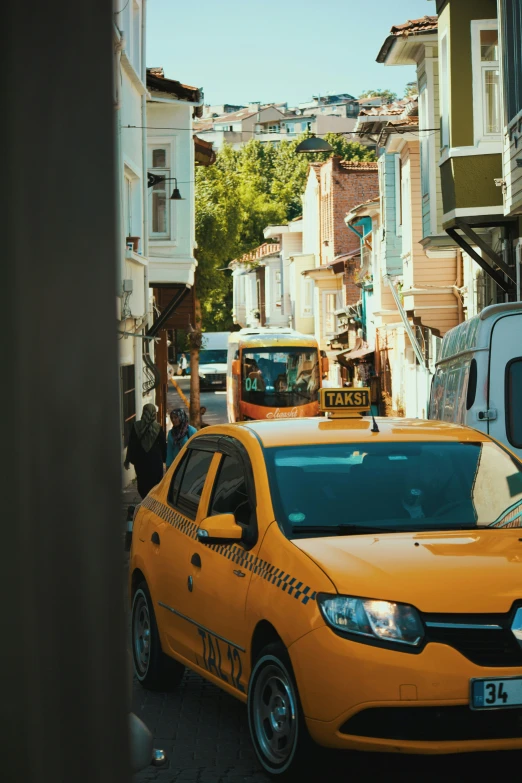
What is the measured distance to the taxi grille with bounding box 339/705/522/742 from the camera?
193 inches

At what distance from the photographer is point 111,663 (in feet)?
5.31

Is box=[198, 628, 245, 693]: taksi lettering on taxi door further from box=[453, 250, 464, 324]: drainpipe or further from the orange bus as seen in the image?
the orange bus

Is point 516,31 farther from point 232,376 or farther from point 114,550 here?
point 232,376

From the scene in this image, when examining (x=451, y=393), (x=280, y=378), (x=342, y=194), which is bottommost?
(x=451, y=393)

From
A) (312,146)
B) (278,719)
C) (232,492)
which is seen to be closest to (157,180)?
(312,146)

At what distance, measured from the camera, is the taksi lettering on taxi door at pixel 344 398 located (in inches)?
452

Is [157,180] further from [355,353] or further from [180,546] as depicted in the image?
[355,353]

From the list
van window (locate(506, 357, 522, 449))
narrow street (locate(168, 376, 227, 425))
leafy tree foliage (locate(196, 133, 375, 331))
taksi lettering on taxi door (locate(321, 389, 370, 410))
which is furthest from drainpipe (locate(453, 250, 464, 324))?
van window (locate(506, 357, 522, 449))

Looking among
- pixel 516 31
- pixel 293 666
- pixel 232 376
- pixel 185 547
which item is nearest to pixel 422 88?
pixel 516 31

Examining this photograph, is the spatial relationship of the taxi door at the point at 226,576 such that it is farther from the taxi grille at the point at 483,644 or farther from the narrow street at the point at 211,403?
the narrow street at the point at 211,403

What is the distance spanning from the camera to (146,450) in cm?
1395

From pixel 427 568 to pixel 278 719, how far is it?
97 cm

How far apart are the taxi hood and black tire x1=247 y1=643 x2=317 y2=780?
0.48 meters

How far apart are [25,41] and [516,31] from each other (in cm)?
1744
